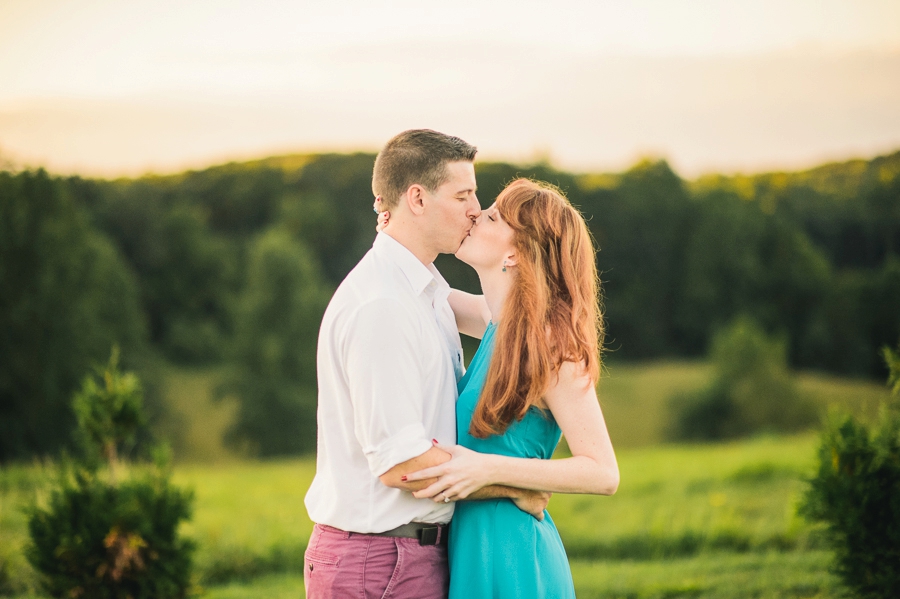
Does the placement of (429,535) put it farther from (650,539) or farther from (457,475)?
(650,539)

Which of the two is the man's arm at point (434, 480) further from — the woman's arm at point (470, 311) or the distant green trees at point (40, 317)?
the distant green trees at point (40, 317)

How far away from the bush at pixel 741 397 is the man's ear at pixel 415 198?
32.7 meters

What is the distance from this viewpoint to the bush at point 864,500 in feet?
16.3

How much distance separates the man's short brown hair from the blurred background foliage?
23722 millimetres

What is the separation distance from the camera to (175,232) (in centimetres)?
4100

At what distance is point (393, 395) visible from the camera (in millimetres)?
2541

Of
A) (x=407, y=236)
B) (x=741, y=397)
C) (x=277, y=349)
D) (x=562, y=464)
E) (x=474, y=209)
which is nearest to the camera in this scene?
(x=562, y=464)

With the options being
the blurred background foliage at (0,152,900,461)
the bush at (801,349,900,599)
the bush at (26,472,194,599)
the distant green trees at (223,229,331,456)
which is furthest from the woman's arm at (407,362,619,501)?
the distant green trees at (223,229,331,456)

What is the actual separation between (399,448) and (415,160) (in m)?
1.10

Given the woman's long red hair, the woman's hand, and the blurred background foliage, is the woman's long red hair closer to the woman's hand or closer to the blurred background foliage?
the woman's hand

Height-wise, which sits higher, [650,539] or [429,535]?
[429,535]

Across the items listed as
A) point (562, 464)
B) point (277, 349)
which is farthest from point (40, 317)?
point (562, 464)

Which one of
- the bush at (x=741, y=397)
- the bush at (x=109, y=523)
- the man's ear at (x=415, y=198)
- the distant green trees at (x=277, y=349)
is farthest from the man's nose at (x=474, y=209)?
the distant green trees at (x=277, y=349)

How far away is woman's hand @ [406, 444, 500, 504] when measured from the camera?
8.57 feet
